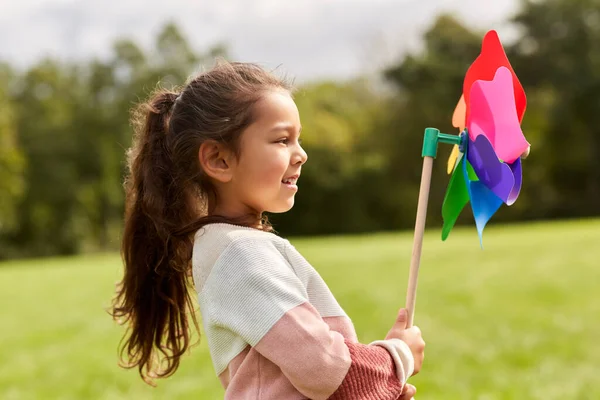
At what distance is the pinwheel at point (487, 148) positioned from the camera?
1.98 metres

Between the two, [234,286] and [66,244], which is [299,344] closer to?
[234,286]

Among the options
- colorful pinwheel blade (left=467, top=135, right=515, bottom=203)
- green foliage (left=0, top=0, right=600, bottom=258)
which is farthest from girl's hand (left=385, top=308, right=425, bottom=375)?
green foliage (left=0, top=0, right=600, bottom=258)

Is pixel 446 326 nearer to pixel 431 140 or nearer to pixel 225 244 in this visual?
pixel 431 140

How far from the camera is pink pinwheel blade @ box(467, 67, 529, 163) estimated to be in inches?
79.0

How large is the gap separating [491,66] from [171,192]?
0.93m

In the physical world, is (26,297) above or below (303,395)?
below

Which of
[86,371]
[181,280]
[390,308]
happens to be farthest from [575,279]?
[181,280]

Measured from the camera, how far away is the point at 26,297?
36.7ft

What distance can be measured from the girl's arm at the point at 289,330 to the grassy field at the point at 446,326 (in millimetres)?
3280

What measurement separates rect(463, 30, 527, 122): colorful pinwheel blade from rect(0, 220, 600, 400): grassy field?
3.17m

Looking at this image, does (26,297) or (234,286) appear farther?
(26,297)

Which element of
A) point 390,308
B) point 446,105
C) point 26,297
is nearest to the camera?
point 390,308

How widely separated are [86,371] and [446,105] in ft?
74.5

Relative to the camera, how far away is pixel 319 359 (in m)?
1.74
